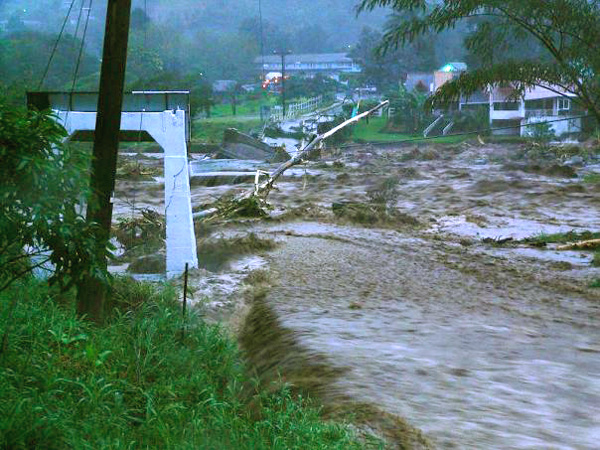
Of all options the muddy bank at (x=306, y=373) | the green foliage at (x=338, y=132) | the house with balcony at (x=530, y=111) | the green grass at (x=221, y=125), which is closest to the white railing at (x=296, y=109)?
the green grass at (x=221, y=125)

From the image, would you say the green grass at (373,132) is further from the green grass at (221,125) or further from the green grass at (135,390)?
the green grass at (135,390)

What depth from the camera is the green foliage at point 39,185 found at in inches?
206

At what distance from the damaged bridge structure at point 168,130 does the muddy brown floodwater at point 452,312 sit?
0.64 metres

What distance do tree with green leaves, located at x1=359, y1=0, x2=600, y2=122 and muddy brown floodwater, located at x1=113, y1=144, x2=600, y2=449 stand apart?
2.72 meters

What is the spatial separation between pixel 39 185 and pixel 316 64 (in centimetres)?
3027

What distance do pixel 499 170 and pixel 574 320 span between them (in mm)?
23677

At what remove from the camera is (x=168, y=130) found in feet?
39.1

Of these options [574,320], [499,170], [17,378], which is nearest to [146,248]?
[574,320]

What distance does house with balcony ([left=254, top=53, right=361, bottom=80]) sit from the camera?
99.8 ft

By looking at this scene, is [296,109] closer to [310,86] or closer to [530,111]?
[310,86]

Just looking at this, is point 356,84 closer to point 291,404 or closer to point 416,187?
point 416,187

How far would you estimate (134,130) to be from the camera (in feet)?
39.1

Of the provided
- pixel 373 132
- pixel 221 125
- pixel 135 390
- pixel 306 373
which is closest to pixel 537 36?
pixel 306 373

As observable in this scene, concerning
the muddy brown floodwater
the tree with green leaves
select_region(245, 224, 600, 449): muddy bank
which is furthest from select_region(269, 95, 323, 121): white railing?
select_region(245, 224, 600, 449): muddy bank
